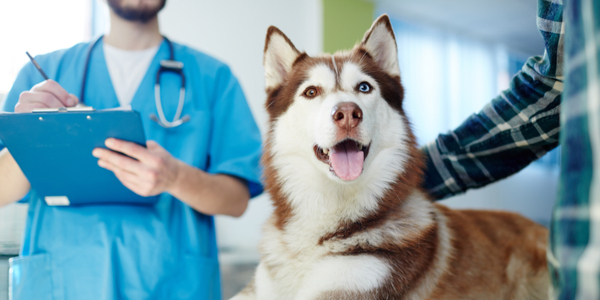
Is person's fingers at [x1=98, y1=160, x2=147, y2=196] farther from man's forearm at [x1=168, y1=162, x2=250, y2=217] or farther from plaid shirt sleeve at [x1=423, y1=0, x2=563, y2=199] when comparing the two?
plaid shirt sleeve at [x1=423, y1=0, x2=563, y2=199]

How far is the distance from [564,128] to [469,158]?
73 centimetres

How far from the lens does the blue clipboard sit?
787mm

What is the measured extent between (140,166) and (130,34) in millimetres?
561

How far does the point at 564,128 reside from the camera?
16.2 inches

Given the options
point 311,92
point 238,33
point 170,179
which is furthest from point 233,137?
point 238,33

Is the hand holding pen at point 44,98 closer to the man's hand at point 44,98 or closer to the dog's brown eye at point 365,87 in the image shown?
the man's hand at point 44,98

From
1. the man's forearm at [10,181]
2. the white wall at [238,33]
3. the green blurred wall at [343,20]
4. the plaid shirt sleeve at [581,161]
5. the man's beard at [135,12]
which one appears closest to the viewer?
the plaid shirt sleeve at [581,161]

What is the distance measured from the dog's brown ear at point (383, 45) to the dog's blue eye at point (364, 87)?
9 cm

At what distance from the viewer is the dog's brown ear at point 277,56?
0.96 m

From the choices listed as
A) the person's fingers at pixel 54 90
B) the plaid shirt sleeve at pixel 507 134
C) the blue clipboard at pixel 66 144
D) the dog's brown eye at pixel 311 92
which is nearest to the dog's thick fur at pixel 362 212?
the dog's brown eye at pixel 311 92

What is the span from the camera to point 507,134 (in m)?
1.04

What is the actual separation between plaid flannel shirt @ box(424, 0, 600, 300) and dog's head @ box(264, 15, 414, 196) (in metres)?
0.26

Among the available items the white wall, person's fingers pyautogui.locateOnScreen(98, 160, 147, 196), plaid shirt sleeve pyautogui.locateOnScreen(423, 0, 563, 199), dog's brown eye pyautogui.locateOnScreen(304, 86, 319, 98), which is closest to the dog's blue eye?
dog's brown eye pyautogui.locateOnScreen(304, 86, 319, 98)

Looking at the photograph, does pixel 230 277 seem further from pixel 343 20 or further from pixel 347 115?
pixel 343 20
